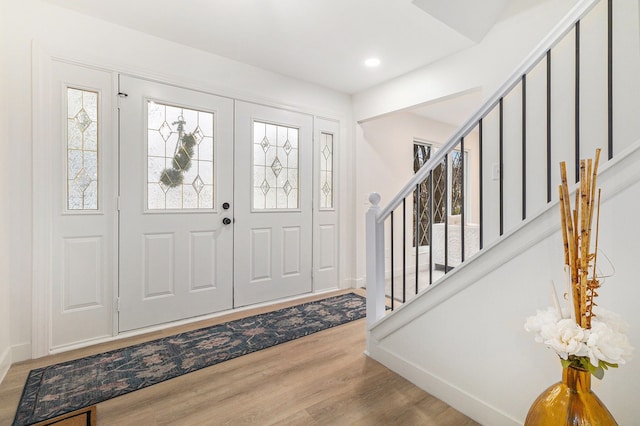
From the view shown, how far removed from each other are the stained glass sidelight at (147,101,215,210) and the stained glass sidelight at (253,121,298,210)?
496mm

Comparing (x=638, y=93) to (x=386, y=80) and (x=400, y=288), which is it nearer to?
(x=386, y=80)

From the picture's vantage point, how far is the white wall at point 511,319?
115 cm

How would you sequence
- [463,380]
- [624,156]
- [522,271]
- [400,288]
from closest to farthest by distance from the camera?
[624,156] < [522,271] < [463,380] < [400,288]

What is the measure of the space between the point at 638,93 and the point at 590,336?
1.72 metres

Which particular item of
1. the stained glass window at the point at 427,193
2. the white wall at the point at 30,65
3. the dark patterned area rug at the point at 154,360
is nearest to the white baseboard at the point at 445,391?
the dark patterned area rug at the point at 154,360

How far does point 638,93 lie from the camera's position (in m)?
1.79

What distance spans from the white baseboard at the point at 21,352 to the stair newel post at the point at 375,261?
8.16 ft

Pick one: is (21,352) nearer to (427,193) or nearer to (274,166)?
(274,166)

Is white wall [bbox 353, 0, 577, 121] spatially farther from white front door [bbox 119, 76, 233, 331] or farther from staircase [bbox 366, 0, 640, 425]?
white front door [bbox 119, 76, 233, 331]

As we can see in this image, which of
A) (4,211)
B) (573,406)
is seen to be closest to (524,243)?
(573,406)

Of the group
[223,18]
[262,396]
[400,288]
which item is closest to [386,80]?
[223,18]

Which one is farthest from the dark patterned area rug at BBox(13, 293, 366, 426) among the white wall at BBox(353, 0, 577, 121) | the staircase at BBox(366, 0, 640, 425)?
the white wall at BBox(353, 0, 577, 121)

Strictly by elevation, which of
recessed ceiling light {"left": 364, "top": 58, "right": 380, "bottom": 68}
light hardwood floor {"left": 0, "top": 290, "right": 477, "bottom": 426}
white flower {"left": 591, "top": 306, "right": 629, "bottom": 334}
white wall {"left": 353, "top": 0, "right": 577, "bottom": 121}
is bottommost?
light hardwood floor {"left": 0, "top": 290, "right": 477, "bottom": 426}

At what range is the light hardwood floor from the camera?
5.28ft
